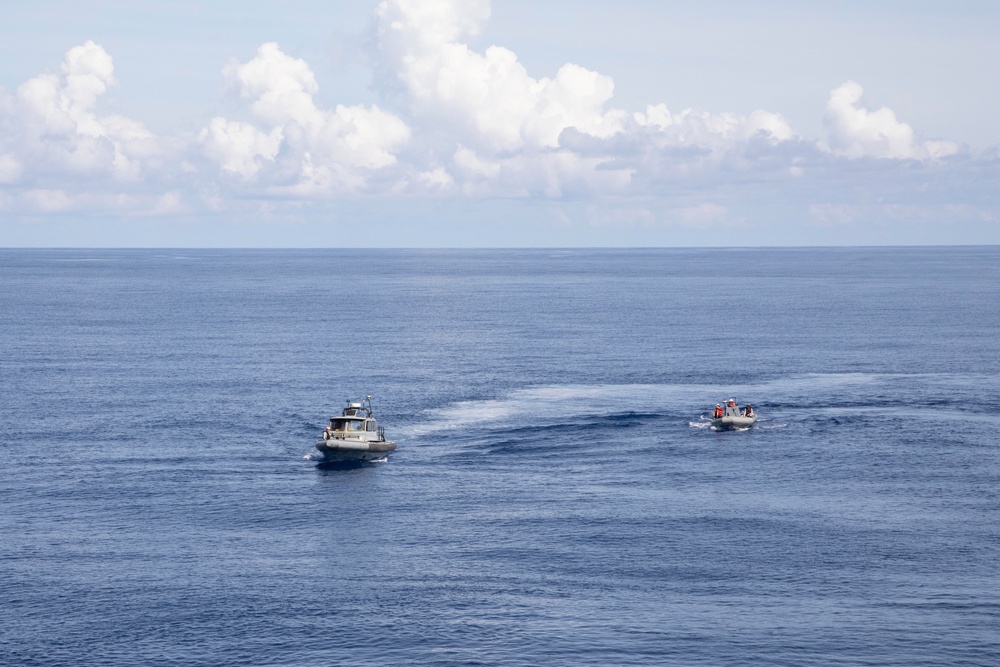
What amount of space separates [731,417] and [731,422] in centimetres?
78

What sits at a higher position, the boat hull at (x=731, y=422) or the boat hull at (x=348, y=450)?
the boat hull at (x=731, y=422)

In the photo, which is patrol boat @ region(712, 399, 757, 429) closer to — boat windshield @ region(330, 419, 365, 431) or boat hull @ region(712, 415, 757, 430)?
boat hull @ region(712, 415, 757, 430)

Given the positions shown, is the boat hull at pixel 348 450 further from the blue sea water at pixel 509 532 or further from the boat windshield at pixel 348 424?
the boat windshield at pixel 348 424

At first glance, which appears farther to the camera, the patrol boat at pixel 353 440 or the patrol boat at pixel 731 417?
the patrol boat at pixel 731 417

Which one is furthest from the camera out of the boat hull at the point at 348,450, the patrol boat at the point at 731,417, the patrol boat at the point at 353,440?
the patrol boat at the point at 731,417

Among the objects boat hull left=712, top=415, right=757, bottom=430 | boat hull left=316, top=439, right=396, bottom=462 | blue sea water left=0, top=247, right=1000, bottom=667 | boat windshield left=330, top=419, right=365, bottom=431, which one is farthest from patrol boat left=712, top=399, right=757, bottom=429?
boat windshield left=330, top=419, right=365, bottom=431

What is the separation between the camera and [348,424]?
143125 millimetres

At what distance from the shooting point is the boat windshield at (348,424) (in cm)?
14325

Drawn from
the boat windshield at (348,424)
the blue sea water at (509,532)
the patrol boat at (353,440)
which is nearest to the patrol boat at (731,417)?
the blue sea water at (509,532)

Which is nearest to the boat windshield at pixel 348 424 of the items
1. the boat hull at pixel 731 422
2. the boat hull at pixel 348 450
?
the boat hull at pixel 348 450

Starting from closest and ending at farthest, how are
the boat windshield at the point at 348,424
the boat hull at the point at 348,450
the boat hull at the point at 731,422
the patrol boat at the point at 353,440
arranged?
1. the boat hull at the point at 348,450
2. the patrol boat at the point at 353,440
3. the boat windshield at the point at 348,424
4. the boat hull at the point at 731,422

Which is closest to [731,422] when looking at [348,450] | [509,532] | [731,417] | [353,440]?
[731,417]

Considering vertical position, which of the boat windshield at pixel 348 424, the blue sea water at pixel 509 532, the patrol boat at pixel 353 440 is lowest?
the blue sea water at pixel 509 532

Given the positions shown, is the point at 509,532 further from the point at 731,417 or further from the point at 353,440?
the point at 731,417
